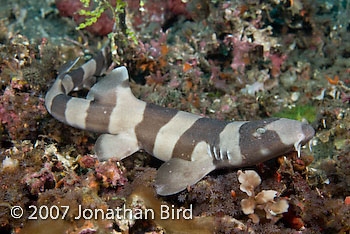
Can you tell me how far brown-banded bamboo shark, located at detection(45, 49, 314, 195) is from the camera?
3369 millimetres

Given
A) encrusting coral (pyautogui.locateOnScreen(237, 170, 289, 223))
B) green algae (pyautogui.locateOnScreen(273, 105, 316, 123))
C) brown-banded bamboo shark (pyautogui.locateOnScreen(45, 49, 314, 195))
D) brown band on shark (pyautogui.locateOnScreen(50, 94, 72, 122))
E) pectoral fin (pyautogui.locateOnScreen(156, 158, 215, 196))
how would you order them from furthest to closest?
green algae (pyautogui.locateOnScreen(273, 105, 316, 123))
brown band on shark (pyautogui.locateOnScreen(50, 94, 72, 122))
pectoral fin (pyautogui.locateOnScreen(156, 158, 215, 196))
brown-banded bamboo shark (pyautogui.locateOnScreen(45, 49, 314, 195))
encrusting coral (pyautogui.locateOnScreen(237, 170, 289, 223))

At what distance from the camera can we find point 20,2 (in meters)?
7.73

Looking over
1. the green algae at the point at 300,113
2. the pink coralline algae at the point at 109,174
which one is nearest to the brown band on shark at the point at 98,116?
the pink coralline algae at the point at 109,174

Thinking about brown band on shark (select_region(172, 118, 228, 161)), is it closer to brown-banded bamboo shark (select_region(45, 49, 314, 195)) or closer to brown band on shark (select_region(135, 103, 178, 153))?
brown-banded bamboo shark (select_region(45, 49, 314, 195))

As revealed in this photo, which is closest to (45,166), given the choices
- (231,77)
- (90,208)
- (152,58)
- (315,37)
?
(90,208)

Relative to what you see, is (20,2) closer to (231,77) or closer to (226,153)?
(231,77)

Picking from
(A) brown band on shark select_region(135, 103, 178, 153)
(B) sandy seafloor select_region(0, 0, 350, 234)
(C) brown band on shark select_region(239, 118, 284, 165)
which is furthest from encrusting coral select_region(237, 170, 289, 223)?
(A) brown band on shark select_region(135, 103, 178, 153)

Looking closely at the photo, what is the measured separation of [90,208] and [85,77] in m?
2.53

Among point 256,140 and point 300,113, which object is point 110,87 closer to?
point 256,140

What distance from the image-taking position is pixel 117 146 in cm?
404

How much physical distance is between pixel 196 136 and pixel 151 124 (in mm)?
663

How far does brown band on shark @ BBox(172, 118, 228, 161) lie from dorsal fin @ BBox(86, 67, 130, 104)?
46.2 inches

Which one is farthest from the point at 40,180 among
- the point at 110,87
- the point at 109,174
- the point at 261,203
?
the point at 261,203

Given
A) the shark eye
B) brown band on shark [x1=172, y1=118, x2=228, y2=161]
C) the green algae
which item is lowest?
the green algae
